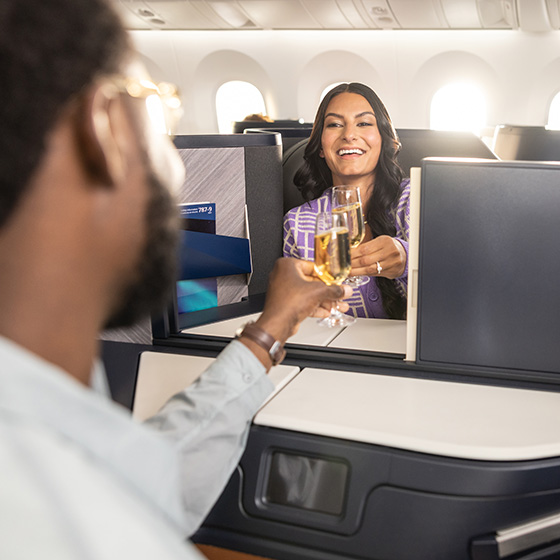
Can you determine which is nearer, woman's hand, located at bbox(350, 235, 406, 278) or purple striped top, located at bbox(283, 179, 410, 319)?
woman's hand, located at bbox(350, 235, 406, 278)

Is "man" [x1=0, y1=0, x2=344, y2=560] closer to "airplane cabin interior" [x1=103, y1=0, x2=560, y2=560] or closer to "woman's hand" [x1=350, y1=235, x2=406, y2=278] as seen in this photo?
"airplane cabin interior" [x1=103, y1=0, x2=560, y2=560]

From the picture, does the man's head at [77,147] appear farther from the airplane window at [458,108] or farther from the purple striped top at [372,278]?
the airplane window at [458,108]

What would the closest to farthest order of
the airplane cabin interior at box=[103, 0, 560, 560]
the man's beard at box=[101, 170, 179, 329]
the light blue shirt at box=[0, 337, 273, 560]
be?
1. the light blue shirt at box=[0, 337, 273, 560]
2. the man's beard at box=[101, 170, 179, 329]
3. the airplane cabin interior at box=[103, 0, 560, 560]

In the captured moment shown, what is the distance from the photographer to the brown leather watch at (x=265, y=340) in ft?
3.22

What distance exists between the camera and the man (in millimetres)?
366

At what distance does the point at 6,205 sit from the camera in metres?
0.44

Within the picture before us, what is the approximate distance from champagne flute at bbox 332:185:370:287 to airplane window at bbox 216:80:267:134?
326 inches

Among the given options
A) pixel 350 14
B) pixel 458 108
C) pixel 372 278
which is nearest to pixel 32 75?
pixel 372 278

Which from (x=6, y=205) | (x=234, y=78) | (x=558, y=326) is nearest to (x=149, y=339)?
(x=558, y=326)

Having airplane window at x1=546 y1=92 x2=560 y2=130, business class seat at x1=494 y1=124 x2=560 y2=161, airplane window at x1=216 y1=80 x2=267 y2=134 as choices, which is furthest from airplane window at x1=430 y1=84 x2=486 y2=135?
business class seat at x1=494 y1=124 x2=560 y2=161

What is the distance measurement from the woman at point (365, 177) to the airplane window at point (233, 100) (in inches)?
307

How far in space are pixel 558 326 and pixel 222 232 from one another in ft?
2.82

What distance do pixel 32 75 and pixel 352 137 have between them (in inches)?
63.8

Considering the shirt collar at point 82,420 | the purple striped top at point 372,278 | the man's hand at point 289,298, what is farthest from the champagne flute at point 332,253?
the shirt collar at point 82,420
